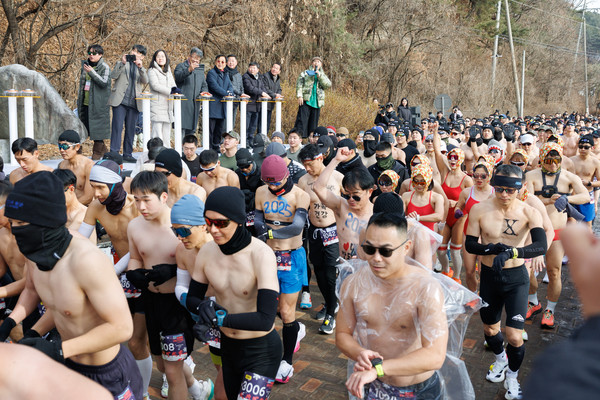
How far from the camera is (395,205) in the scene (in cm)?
422

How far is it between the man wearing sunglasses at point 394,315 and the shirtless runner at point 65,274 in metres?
1.35

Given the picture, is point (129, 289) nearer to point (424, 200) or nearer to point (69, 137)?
point (69, 137)

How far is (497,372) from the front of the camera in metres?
5.08

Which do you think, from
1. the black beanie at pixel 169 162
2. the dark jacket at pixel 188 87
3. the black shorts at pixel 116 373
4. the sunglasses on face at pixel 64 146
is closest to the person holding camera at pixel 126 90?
the dark jacket at pixel 188 87

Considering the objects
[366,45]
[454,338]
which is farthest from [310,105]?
[366,45]

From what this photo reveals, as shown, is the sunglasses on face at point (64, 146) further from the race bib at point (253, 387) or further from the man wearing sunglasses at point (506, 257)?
the man wearing sunglasses at point (506, 257)

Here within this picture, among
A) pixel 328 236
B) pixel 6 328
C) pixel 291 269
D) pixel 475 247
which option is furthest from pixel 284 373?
pixel 6 328

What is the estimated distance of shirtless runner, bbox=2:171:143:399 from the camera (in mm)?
2689

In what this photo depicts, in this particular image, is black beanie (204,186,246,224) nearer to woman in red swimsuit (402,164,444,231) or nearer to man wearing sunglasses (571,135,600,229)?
woman in red swimsuit (402,164,444,231)

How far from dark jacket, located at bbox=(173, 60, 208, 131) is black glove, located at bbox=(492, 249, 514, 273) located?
7.96 metres

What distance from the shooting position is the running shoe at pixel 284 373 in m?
4.98

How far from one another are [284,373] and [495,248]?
2.35m

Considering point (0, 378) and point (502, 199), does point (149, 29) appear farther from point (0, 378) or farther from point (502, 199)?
point (0, 378)

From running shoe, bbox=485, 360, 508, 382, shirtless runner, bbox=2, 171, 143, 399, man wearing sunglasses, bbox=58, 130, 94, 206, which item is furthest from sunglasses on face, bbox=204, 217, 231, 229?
man wearing sunglasses, bbox=58, 130, 94, 206
